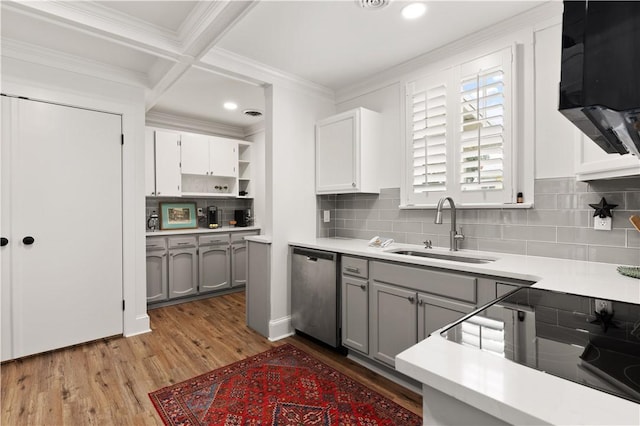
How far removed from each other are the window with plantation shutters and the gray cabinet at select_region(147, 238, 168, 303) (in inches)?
119

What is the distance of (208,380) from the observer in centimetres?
227

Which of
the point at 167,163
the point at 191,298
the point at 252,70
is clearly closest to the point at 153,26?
the point at 252,70

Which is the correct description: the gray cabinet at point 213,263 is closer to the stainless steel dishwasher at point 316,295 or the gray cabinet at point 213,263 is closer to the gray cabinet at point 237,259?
the gray cabinet at point 237,259

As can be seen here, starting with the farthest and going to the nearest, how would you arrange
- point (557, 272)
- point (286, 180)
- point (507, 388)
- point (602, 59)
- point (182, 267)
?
point (182, 267) → point (286, 180) → point (557, 272) → point (507, 388) → point (602, 59)

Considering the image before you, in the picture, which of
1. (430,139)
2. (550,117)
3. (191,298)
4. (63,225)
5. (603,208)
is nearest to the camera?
(603,208)

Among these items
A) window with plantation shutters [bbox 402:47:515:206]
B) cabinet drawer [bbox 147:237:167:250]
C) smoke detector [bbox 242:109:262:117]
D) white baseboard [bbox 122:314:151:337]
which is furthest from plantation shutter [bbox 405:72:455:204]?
cabinet drawer [bbox 147:237:167:250]

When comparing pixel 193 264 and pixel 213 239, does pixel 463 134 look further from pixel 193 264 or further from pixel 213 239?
pixel 193 264

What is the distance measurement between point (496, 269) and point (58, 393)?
112 inches

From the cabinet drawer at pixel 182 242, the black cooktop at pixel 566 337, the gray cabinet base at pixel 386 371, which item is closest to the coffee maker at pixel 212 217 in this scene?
the cabinet drawer at pixel 182 242

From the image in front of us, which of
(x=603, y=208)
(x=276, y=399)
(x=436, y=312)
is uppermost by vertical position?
(x=603, y=208)

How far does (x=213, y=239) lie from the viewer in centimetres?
441

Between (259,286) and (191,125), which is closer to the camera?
(259,286)

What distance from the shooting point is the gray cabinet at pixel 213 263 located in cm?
431

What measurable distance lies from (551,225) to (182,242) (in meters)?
3.88
